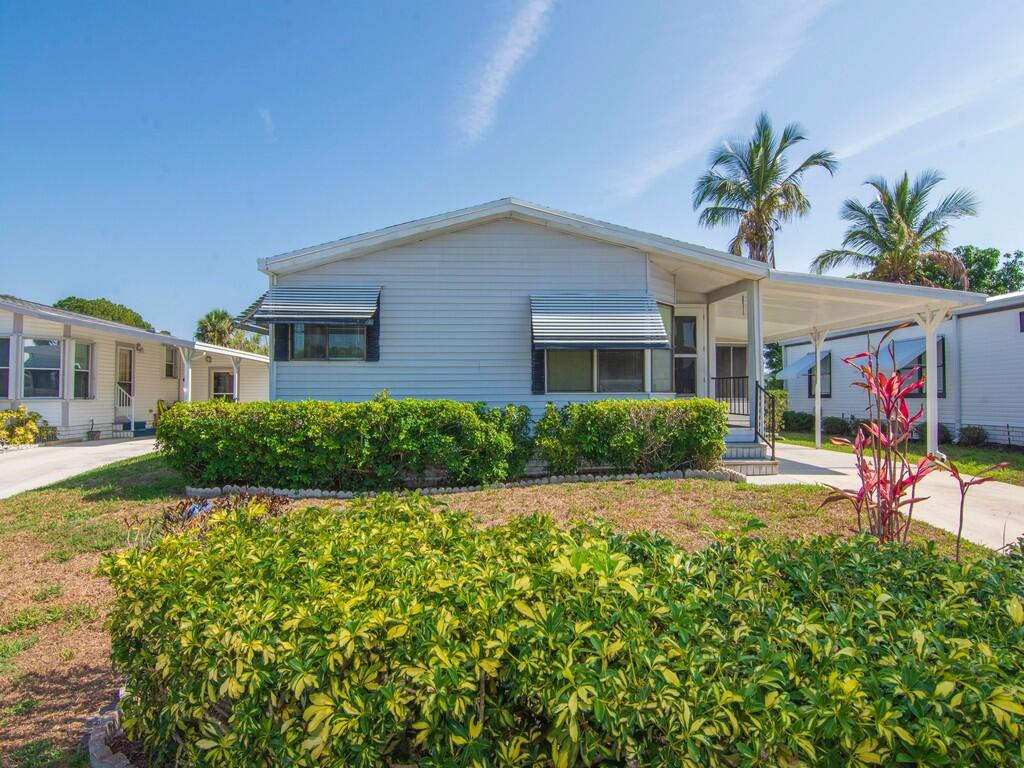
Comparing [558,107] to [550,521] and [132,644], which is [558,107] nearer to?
[550,521]

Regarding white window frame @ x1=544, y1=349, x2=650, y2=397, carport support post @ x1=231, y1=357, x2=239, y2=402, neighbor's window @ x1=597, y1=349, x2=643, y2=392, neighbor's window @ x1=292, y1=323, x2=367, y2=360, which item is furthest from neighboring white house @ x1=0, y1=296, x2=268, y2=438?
neighbor's window @ x1=597, y1=349, x2=643, y2=392

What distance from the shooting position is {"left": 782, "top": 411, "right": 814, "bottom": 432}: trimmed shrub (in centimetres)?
1978

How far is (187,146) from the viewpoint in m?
11.8

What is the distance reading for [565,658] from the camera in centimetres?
144

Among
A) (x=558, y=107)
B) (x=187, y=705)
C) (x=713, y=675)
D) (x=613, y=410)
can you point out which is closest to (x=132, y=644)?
(x=187, y=705)

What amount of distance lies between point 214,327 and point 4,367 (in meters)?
24.0

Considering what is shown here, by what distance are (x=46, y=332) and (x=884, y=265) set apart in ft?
87.1

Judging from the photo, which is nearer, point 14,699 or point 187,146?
point 14,699

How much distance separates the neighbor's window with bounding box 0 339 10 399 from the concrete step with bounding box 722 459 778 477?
1678cm

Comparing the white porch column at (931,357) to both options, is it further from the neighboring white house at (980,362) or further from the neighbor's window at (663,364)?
the neighbor's window at (663,364)

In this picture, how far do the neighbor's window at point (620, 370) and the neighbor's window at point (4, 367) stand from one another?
14744 mm

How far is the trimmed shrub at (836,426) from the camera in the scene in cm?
1745

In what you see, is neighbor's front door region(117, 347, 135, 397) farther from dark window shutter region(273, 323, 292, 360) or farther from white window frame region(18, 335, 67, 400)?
dark window shutter region(273, 323, 292, 360)

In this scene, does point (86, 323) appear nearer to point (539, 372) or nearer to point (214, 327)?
point (539, 372)
